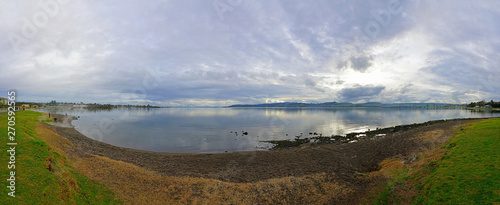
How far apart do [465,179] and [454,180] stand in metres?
0.38

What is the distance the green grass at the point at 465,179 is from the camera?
307 inches

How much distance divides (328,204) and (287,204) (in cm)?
218

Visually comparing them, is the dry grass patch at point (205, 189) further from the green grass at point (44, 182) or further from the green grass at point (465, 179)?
the green grass at point (465, 179)

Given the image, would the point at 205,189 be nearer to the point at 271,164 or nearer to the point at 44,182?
the point at 44,182

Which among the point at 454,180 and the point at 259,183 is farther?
the point at 259,183

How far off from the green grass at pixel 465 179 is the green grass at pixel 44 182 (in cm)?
1498

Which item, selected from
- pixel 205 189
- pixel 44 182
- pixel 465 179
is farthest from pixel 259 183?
pixel 44 182

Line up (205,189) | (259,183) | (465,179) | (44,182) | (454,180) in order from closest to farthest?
1. (44,182)
2. (465,179)
3. (454,180)
4. (205,189)
5. (259,183)

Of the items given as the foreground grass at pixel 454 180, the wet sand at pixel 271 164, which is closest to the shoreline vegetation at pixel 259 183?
the foreground grass at pixel 454 180

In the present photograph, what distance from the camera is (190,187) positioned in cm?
1210

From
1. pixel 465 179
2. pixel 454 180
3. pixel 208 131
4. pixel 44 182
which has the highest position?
pixel 44 182

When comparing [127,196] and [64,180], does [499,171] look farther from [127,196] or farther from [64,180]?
[64,180]

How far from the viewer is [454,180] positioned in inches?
357

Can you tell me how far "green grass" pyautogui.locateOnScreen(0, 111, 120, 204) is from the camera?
7.19 meters
